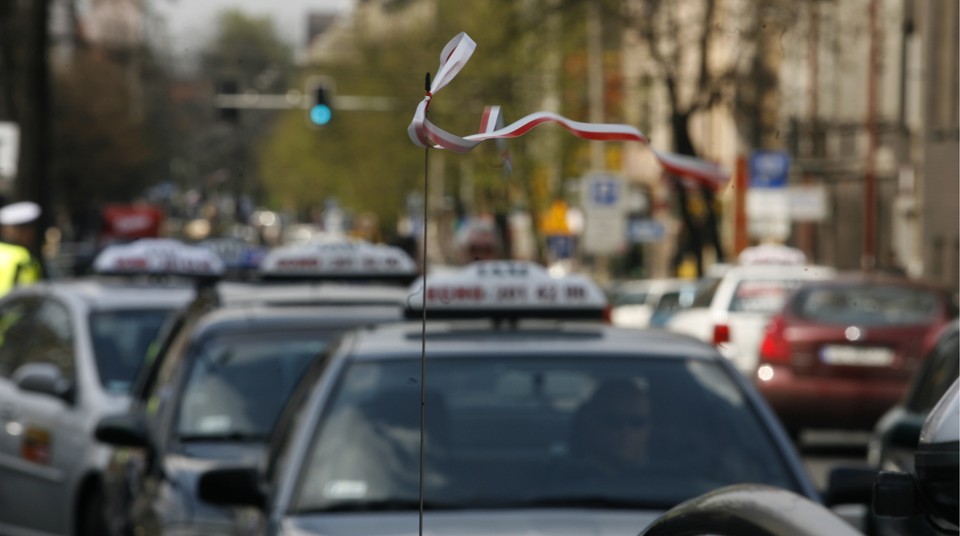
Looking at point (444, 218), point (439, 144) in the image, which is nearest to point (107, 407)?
point (439, 144)

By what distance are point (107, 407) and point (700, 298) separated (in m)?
13.7

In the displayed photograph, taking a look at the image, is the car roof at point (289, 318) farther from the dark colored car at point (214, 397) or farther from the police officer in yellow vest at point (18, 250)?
the police officer in yellow vest at point (18, 250)

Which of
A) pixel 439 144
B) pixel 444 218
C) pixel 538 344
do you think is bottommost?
pixel 444 218

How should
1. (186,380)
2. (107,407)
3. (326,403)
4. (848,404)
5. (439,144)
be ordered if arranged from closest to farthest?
(439,144) < (326,403) < (186,380) < (107,407) < (848,404)

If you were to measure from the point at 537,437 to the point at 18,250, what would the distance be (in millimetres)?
9687

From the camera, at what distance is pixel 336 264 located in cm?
1159

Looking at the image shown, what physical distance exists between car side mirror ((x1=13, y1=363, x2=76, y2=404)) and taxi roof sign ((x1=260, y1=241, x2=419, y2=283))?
1.77 m

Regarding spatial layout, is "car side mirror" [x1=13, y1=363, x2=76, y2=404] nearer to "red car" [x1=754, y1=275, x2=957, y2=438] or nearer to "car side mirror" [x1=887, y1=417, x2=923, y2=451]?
"car side mirror" [x1=887, y1=417, x2=923, y2=451]

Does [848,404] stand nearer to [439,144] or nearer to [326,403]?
[326,403]

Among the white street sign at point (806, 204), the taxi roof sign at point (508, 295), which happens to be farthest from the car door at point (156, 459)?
the white street sign at point (806, 204)

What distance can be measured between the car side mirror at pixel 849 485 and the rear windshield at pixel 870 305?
12528mm

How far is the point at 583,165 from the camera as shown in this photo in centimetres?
5625

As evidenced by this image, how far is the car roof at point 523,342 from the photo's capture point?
543cm

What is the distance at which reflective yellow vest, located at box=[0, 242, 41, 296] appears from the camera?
1443 centimetres
